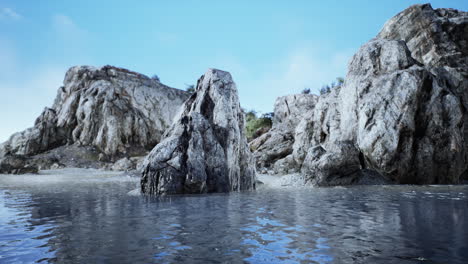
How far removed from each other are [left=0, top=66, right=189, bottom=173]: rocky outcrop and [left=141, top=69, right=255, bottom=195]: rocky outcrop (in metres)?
31.0

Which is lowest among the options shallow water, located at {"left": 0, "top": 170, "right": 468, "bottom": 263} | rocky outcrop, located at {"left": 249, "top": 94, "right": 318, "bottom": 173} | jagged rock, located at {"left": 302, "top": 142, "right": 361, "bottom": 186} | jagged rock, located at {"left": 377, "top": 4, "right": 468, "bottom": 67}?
shallow water, located at {"left": 0, "top": 170, "right": 468, "bottom": 263}

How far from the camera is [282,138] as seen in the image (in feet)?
127

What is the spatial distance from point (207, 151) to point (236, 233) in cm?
971

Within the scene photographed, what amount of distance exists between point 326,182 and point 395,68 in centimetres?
1067

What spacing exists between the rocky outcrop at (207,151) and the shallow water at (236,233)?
3.90 m

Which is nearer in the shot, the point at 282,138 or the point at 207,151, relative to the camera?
the point at 207,151

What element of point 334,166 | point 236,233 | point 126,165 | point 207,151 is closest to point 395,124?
point 334,166

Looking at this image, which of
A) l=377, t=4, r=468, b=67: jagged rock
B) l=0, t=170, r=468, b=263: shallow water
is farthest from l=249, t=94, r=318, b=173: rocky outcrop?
l=0, t=170, r=468, b=263: shallow water

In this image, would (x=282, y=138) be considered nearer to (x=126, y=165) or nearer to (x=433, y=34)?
(x=433, y=34)

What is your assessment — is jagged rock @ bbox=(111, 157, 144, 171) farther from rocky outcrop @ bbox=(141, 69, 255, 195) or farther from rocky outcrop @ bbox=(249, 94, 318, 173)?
rocky outcrop @ bbox=(141, 69, 255, 195)

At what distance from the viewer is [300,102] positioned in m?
44.4

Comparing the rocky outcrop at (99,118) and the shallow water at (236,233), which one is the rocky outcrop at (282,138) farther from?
the shallow water at (236,233)

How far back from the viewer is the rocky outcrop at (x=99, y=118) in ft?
153

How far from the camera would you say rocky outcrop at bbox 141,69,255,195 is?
14.9 m
